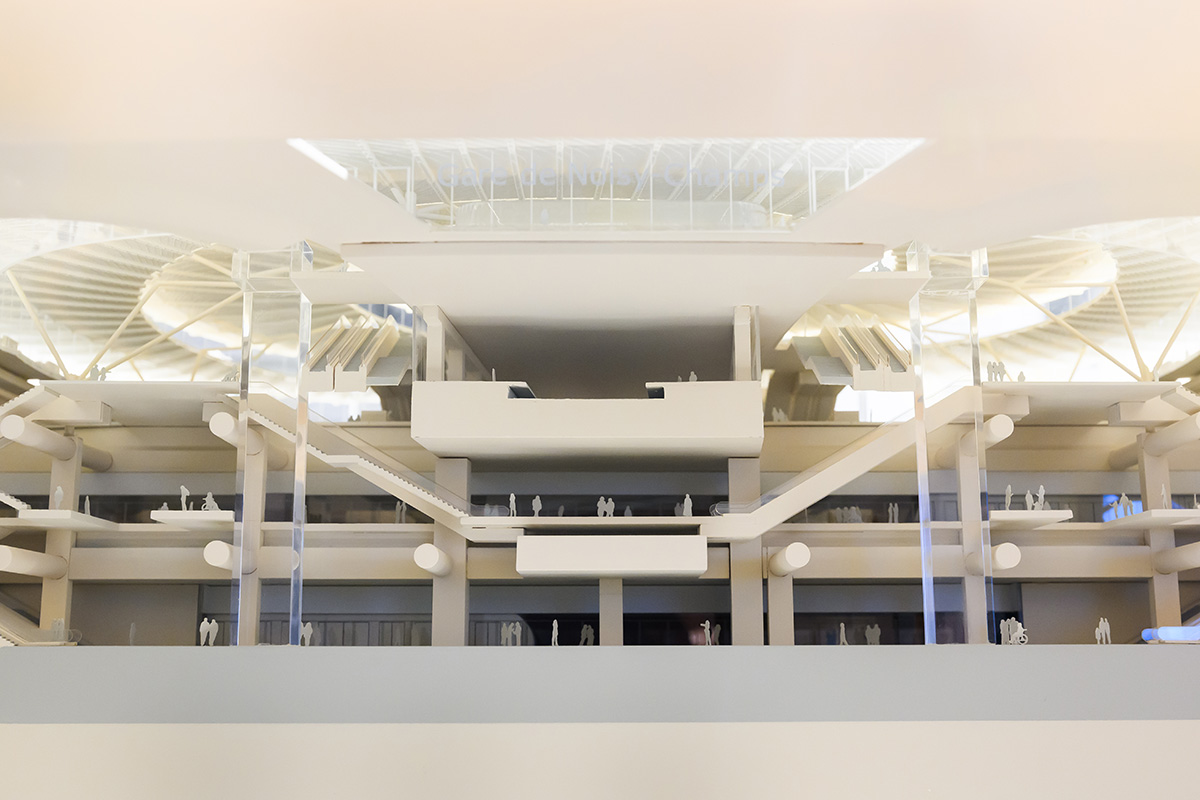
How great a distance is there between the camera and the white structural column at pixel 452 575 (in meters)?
14.9

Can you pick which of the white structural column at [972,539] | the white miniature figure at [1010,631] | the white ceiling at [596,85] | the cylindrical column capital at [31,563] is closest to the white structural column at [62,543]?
the cylindrical column capital at [31,563]

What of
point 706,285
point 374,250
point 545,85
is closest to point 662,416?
point 706,285

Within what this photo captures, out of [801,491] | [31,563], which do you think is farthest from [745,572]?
[31,563]

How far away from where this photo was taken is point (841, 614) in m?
18.3

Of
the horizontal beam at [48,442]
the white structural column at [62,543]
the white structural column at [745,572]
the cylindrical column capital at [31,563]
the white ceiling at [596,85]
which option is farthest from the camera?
the white structural column at [62,543]

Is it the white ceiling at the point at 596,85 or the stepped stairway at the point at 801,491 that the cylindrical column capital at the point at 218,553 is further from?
the stepped stairway at the point at 801,491

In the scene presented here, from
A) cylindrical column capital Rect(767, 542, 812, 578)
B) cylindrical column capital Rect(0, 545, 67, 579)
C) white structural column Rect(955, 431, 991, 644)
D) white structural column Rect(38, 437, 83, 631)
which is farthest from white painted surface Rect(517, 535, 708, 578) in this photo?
white structural column Rect(38, 437, 83, 631)

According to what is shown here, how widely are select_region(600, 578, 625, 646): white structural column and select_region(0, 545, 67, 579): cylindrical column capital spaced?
31.7 ft

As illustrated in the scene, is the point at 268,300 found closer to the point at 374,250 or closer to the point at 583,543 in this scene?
the point at 374,250

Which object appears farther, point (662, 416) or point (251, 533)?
point (662, 416)

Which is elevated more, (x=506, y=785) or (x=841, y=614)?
(x=841, y=614)

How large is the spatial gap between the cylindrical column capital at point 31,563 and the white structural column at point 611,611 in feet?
31.7

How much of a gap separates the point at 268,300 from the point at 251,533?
9.36 ft

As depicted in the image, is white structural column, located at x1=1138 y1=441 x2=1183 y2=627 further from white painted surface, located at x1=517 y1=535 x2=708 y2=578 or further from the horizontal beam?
the horizontal beam
